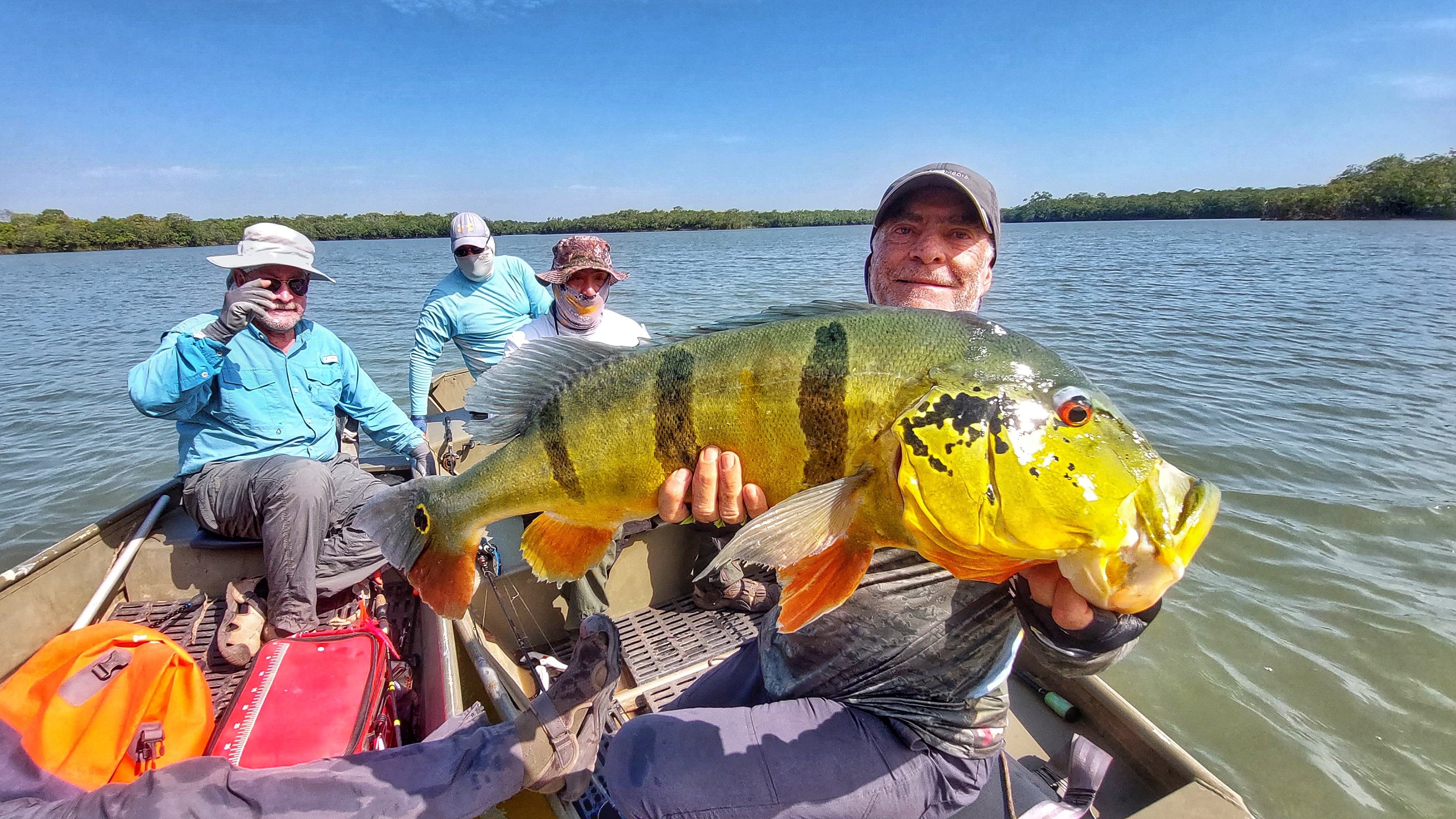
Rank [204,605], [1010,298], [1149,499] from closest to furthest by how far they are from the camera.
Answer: [1149,499]
[204,605]
[1010,298]

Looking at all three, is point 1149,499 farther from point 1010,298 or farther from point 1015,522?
point 1010,298

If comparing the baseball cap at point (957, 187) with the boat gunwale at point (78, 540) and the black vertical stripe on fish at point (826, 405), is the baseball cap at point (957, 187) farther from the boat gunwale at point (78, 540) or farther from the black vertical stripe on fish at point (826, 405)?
the boat gunwale at point (78, 540)

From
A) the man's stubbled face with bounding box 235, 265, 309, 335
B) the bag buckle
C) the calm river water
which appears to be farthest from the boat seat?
the calm river water

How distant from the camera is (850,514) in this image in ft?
5.47

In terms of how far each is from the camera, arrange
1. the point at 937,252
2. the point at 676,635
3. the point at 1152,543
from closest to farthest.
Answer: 1. the point at 1152,543
2. the point at 937,252
3. the point at 676,635

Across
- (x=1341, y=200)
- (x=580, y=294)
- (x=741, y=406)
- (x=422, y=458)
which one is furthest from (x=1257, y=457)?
(x=1341, y=200)

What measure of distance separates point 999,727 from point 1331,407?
37.5ft

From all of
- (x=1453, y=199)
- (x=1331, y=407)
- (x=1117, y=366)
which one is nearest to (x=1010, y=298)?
(x=1117, y=366)

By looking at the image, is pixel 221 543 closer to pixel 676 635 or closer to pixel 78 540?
pixel 78 540

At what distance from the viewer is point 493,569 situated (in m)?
4.68

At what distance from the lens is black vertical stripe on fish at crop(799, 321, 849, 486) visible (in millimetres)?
1702

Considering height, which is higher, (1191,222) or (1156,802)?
(1191,222)

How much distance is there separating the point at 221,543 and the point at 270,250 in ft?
6.45

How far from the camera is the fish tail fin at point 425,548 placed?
221cm
